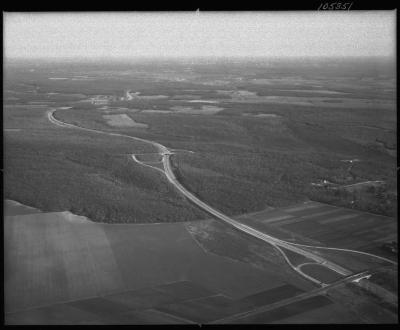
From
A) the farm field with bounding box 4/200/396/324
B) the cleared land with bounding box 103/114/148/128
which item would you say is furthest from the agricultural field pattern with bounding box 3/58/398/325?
the cleared land with bounding box 103/114/148/128

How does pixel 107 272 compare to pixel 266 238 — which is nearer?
pixel 107 272

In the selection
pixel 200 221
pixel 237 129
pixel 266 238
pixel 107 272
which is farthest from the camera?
pixel 237 129

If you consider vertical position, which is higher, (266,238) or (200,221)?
(200,221)

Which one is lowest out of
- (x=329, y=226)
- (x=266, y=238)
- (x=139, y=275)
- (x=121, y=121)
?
(x=139, y=275)

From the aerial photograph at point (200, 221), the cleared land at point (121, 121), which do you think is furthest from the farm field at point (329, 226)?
the cleared land at point (121, 121)

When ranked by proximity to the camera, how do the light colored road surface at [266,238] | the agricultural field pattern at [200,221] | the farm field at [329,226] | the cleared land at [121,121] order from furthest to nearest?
the cleared land at [121,121]
the farm field at [329,226]
the light colored road surface at [266,238]
the agricultural field pattern at [200,221]

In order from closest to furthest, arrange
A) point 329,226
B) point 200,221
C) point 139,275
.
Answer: point 139,275 → point 329,226 → point 200,221

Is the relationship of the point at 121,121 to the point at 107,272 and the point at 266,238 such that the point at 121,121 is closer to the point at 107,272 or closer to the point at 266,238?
the point at 266,238

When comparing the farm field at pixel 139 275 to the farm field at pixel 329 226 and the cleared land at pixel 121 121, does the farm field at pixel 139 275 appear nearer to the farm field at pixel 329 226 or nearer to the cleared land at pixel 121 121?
the farm field at pixel 329 226

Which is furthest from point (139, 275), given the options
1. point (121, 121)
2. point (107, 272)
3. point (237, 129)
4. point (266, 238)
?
point (121, 121)
